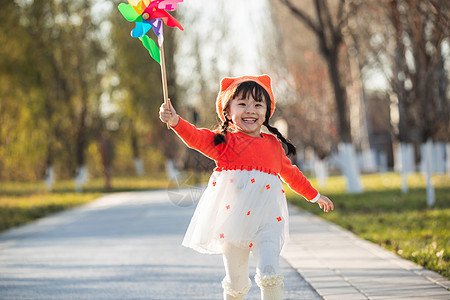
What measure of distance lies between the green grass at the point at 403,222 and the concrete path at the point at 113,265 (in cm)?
144

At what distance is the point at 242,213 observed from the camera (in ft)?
14.2

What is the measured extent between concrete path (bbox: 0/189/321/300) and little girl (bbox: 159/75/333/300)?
0.61m

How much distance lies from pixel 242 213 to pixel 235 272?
367 mm

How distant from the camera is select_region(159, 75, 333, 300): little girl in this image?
431 cm

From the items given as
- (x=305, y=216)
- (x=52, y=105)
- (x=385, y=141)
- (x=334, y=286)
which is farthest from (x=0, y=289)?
(x=385, y=141)

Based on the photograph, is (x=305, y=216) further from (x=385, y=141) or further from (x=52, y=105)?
(x=385, y=141)

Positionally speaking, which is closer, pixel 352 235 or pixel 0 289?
pixel 0 289

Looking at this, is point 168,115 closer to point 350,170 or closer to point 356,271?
point 356,271

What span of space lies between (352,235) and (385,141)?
183ft

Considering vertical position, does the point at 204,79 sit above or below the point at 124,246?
above

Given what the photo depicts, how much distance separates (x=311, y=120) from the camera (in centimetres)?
3478

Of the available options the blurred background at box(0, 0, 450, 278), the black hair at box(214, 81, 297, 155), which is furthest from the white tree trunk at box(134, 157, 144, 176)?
→ the black hair at box(214, 81, 297, 155)

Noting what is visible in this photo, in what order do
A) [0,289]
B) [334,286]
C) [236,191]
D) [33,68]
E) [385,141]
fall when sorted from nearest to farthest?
[236,191] → [334,286] → [0,289] → [33,68] → [385,141]

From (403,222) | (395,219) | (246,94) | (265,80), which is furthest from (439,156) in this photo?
(246,94)
